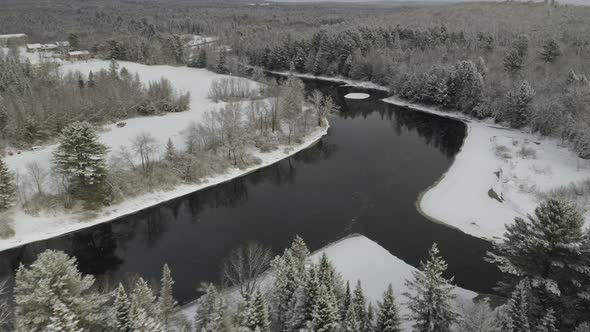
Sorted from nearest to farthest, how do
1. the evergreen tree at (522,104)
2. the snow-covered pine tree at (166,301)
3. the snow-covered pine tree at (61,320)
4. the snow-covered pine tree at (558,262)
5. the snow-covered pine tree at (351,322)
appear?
1. the snow-covered pine tree at (61,320)
2. the snow-covered pine tree at (351,322)
3. the snow-covered pine tree at (558,262)
4. the snow-covered pine tree at (166,301)
5. the evergreen tree at (522,104)

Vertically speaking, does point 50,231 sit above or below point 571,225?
below

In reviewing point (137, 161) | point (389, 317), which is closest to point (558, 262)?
point (389, 317)

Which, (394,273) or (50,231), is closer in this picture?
(394,273)

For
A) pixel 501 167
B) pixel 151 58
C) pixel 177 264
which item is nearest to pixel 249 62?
pixel 151 58

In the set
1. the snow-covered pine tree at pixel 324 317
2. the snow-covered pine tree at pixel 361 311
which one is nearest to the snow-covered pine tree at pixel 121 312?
the snow-covered pine tree at pixel 324 317

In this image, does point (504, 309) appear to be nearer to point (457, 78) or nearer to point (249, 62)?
point (457, 78)

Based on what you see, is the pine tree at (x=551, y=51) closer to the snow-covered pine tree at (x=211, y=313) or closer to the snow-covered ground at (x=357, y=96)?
the snow-covered ground at (x=357, y=96)
